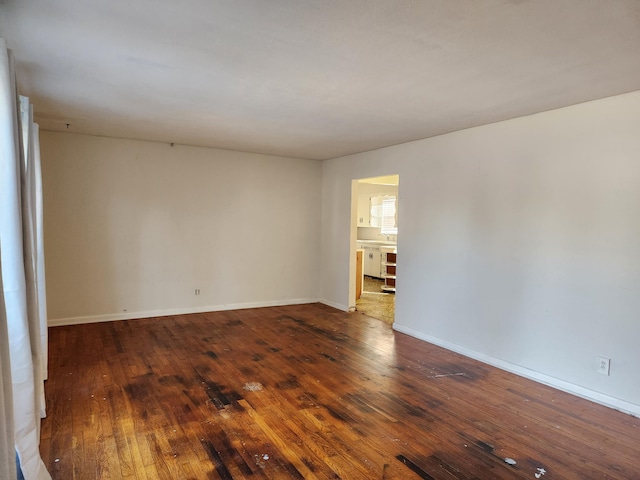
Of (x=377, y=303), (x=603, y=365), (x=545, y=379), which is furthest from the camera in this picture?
(x=377, y=303)

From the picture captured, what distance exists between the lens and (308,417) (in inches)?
110

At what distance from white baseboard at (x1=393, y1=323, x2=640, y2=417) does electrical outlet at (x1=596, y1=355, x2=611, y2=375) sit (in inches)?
7.2

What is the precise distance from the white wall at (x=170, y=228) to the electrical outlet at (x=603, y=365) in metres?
4.33

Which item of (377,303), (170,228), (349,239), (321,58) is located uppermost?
(321,58)

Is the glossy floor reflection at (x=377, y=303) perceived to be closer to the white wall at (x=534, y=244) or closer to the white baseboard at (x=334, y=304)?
the white baseboard at (x=334, y=304)

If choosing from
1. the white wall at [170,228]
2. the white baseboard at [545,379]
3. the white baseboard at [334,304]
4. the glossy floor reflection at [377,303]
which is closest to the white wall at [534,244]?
the white baseboard at [545,379]

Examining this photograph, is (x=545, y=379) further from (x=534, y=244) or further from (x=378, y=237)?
(x=378, y=237)

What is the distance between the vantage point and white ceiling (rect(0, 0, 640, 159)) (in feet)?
6.12

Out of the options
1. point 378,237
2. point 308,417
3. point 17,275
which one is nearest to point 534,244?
point 308,417

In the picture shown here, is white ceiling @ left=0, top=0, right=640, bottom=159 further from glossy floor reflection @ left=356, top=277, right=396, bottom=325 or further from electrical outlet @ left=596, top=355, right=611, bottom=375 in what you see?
glossy floor reflection @ left=356, top=277, right=396, bottom=325

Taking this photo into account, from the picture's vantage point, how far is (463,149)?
422cm

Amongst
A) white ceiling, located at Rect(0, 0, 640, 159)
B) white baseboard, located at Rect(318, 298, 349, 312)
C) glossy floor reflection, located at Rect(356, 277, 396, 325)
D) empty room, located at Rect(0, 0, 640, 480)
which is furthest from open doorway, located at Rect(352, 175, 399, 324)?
white ceiling, located at Rect(0, 0, 640, 159)

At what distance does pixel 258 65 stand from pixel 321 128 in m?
1.78

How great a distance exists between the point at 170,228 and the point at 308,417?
3.67 metres
